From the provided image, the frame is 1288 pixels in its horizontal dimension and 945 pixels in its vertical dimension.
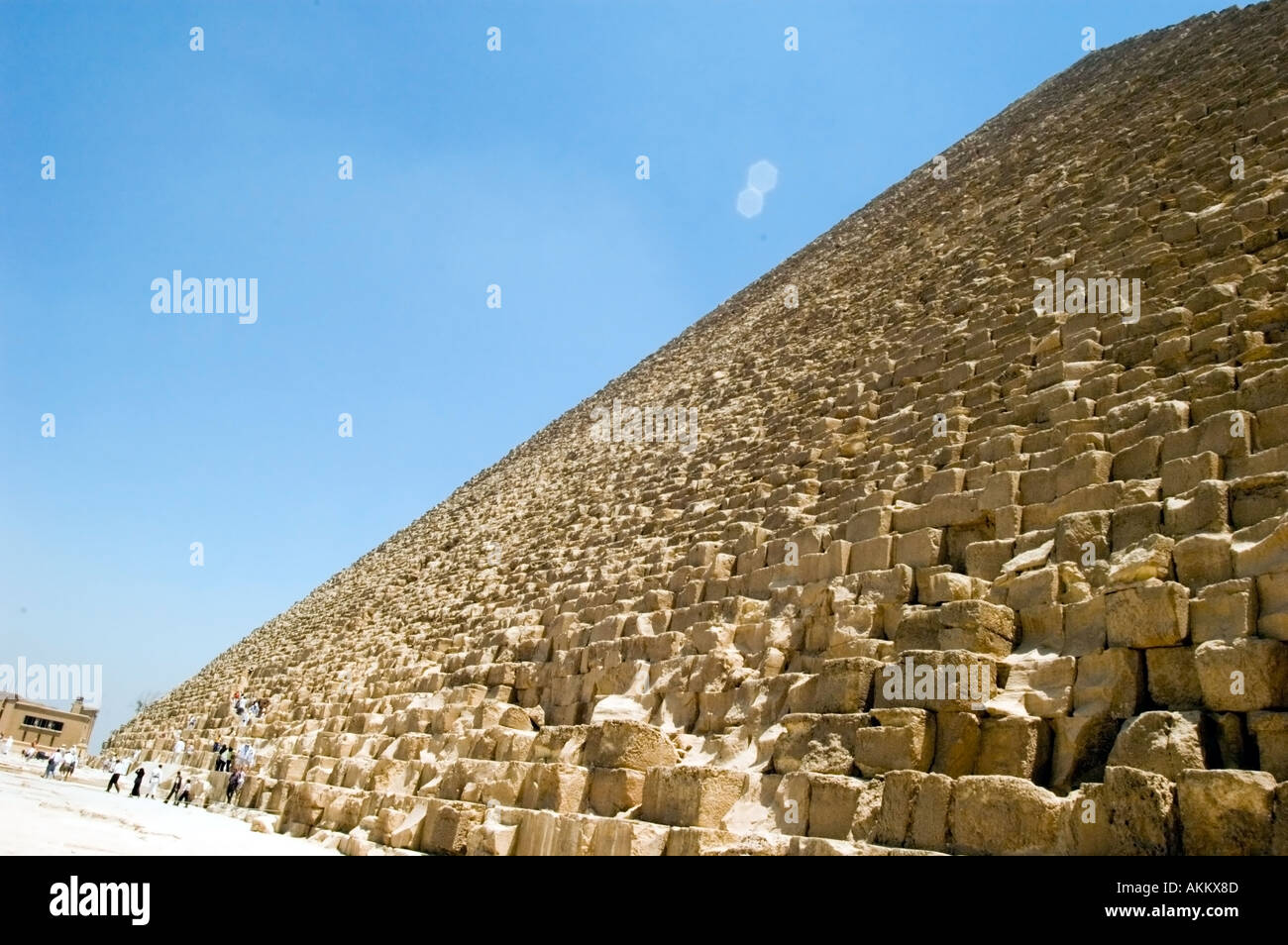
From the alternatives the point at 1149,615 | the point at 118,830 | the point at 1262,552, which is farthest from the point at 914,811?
the point at 118,830

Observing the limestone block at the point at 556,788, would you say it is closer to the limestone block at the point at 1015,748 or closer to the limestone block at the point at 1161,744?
the limestone block at the point at 1015,748

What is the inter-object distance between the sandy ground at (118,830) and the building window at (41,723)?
31.2 meters

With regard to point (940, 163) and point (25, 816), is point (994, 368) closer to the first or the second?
point (25, 816)

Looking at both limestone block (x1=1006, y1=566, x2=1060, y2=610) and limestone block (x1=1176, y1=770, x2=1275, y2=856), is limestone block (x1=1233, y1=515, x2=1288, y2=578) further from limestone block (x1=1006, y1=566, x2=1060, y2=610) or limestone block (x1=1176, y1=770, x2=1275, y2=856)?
limestone block (x1=1176, y1=770, x2=1275, y2=856)

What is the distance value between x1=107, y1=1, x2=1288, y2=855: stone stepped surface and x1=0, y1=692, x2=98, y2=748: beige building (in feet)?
96.7

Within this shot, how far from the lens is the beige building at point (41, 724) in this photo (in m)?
35.5

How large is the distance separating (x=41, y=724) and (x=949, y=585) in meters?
42.6

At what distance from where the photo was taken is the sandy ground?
5180 millimetres

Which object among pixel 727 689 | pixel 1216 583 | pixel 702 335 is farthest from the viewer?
pixel 702 335

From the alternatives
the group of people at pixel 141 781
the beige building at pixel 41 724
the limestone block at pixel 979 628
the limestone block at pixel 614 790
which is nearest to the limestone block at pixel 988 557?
the limestone block at pixel 979 628

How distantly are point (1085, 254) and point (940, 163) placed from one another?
10146 mm
